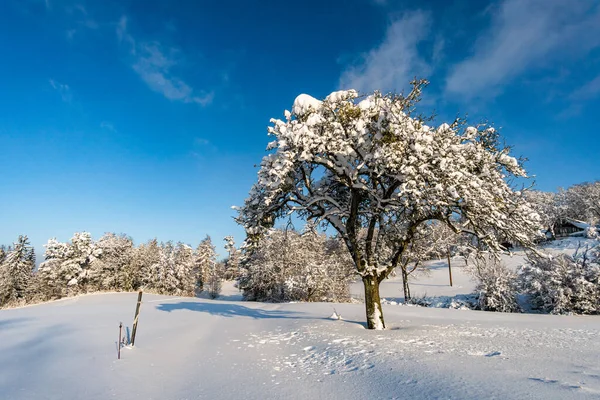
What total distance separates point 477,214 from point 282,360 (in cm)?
808

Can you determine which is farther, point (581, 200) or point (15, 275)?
point (581, 200)

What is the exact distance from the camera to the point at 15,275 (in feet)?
189

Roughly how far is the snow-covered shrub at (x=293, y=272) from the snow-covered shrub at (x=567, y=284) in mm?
18143

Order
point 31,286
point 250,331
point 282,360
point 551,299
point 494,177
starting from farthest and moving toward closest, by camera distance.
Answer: point 31,286 < point 551,299 < point 250,331 < point 494,177 < point 282,360

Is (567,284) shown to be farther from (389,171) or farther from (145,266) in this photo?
(145,266)

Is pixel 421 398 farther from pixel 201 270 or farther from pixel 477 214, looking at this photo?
pixel 201 270

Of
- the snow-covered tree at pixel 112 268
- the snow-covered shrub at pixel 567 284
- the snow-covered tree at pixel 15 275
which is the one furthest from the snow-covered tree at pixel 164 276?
the snow-covered shrub at pixel 567 284

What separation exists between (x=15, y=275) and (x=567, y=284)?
82554 millimetres

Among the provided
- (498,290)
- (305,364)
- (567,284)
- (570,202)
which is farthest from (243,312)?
(570,202)

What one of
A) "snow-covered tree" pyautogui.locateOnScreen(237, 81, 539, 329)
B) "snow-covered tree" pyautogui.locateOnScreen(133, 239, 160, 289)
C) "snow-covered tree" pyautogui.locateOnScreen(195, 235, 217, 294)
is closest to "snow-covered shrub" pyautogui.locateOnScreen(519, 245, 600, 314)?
"snow-covered tree" pyautogui.locateOnScreen(237, 81, 539, 329)

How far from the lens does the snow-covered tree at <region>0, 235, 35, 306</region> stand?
5672 centimetres

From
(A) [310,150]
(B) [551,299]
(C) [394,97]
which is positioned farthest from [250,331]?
(B) [551,299]

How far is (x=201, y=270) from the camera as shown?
80.4 m

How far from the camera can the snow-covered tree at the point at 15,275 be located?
186ft
